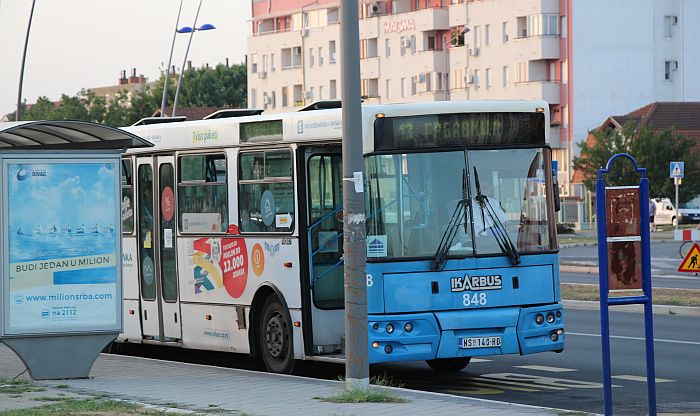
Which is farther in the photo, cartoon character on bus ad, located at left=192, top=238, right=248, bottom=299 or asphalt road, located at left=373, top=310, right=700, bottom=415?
cartoon character on bus ad, located at left=192, top=238, right=248, bottom=299

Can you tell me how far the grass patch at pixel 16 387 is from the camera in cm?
1370

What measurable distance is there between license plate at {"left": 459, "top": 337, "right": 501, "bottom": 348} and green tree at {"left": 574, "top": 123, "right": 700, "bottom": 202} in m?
61.5

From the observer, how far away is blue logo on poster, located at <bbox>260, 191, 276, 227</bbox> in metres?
16.5

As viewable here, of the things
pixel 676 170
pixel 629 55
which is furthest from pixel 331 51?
pixel 676 170

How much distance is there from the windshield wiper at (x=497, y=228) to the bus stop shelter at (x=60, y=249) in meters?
3.31

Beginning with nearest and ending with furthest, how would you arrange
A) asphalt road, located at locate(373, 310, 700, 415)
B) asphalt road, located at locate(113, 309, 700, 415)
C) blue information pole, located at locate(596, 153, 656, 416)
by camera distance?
blue information pole, located at locate(596, 153, 656, 416) → asphalt road, located at locate(373, 310, 700, 415) → asphalt road, located at locate(113, 309, 700, 415)

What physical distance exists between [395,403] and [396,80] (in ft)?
309

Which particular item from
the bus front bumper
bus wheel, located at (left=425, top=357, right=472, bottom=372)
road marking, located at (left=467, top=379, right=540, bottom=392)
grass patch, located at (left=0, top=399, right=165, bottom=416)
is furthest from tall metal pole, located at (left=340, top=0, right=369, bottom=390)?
bus wheel, located at (left=425, top=357, right=472, bottom=372)

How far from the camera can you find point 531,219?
1527 centimetres

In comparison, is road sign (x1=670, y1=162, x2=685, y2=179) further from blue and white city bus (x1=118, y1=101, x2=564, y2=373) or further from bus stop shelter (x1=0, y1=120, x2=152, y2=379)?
bus stop shelter (x1=0, y1=120, x2=152, y2=379)

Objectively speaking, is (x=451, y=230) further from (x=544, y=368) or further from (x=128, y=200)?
(x=128, y=200)

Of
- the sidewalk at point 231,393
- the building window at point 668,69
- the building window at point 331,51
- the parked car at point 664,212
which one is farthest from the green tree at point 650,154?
the sidewalk at point 231,393

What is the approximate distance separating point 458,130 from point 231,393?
3.59 m

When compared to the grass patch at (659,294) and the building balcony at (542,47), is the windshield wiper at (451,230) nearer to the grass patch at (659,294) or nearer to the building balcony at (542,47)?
the grass patch at (659,294)
